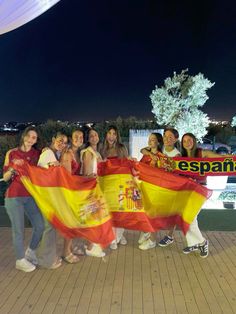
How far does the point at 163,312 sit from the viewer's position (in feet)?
Result: 12.5

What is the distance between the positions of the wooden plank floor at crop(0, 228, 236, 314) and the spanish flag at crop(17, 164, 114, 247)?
48cm

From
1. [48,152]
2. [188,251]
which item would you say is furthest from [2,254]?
[188,251]

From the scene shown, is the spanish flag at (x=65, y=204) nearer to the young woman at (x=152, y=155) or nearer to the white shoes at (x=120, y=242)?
the white shoes at (x=120, y=242)

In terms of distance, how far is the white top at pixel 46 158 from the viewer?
4.90 m

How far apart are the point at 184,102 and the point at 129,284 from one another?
1878 centimetres

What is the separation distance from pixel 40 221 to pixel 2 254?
969 mm

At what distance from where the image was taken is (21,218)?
481 cm

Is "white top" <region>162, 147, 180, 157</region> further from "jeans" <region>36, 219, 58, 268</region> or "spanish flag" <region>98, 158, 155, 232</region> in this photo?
"jeans" <region>36, 219, 58, 268</region>

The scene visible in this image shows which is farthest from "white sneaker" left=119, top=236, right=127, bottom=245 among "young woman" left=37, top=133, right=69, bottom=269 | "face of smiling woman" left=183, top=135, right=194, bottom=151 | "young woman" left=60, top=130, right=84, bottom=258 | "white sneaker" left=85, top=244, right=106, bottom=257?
"face of smiling woman" left=183, top=135, right=194, bottom=151

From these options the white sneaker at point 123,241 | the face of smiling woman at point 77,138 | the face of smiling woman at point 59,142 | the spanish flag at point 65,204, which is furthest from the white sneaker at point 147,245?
the face of smiling woman at point 59,142

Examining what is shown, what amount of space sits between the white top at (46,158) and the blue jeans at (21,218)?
0.43 metres

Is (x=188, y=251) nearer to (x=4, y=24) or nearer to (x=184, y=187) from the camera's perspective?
(x=184, y=187)

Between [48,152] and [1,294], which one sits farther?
[48,152]

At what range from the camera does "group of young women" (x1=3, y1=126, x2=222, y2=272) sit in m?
4.82
